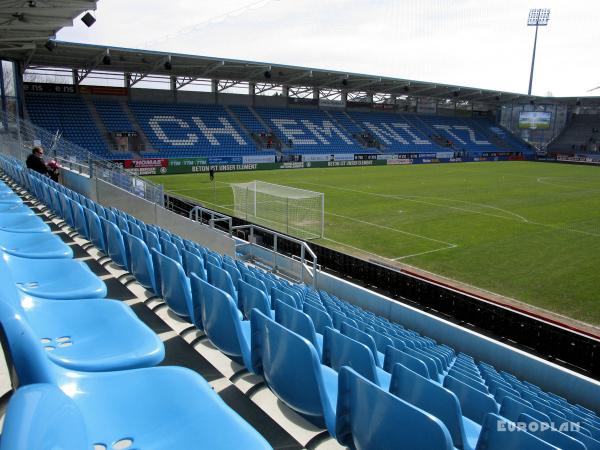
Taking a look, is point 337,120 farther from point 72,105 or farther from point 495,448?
point 495,448

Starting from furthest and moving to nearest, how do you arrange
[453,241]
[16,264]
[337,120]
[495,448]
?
[337,120] < [453,241] < [16,264] < [495,448]

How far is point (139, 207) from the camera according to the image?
39.0 feet

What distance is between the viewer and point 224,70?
41.4 metres

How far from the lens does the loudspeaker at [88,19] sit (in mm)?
14781

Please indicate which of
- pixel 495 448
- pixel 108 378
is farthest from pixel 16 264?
pixel 495 448

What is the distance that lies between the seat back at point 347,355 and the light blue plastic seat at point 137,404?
5.03 feet

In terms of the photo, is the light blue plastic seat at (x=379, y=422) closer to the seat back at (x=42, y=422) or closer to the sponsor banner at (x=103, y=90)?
the seat back at (x=42, y=422)

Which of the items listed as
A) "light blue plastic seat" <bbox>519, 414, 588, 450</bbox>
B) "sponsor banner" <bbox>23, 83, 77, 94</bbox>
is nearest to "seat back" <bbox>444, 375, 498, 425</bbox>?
"light blue plastic seat" <bbox>519, 414, 588, 450</bbox>

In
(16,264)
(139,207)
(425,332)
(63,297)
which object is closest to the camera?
(63,297)

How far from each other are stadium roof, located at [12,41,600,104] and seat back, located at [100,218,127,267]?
29.8m

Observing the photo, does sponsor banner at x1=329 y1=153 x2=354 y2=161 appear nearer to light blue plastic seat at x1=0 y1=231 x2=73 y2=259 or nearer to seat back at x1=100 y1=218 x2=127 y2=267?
seat back at x1=100 y1=218 x2=127 y2=267

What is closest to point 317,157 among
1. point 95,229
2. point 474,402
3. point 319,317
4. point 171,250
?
point 95,229

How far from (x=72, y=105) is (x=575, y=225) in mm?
39140

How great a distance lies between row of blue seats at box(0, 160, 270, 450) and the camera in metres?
1.07
